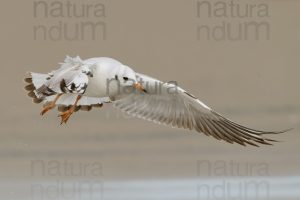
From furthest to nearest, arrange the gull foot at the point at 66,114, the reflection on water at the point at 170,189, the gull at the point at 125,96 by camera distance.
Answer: the reflection on water at the point at 170,189 < the gull foot at the point at 66,114 < the gull at the point at 125,96

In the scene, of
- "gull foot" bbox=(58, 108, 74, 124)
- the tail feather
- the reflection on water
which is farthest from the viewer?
the reflection on water

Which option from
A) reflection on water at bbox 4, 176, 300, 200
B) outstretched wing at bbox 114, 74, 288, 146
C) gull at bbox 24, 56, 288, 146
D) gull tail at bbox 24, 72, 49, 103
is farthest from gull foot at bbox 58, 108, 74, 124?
reflection on water at bbox 4, 176, 300, 200

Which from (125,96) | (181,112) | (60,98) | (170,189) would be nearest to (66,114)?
(60,98)

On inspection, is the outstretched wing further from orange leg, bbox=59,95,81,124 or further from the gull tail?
the gull tail


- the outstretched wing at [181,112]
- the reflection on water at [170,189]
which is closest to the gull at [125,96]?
the outstretched wing at [181,112]

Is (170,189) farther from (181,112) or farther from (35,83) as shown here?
(35,83)

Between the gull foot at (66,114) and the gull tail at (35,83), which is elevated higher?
the gull tail at (35,83)

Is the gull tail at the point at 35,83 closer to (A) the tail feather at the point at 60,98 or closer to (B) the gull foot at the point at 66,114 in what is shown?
(A) the tail feather at the point at 60,98

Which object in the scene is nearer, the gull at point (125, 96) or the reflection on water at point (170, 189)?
the gull at point (125, 96)
